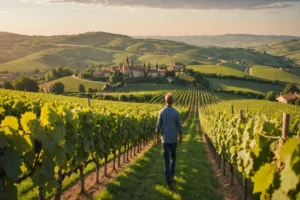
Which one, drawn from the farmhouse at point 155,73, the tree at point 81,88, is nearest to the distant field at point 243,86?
the farmhouse at point 155,73

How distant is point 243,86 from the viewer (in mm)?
110562

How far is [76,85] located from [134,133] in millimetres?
88466

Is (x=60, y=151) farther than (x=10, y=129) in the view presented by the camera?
Yes

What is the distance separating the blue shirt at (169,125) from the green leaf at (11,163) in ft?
16.1

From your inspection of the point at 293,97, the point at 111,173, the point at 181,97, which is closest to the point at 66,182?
the point at 111,173

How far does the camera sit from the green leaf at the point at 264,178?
381 centimetres

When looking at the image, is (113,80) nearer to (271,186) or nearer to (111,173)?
(111,173)

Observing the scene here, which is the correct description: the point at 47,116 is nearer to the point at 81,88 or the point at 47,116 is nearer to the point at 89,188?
the point at 89,188

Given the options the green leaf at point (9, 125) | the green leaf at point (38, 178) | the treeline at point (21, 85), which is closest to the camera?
the green leaf at point (9, 125)

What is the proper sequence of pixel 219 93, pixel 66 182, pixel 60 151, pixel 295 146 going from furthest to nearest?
pixel 219 93, pixel 66 182, pixel 60 151, pixel 295 146

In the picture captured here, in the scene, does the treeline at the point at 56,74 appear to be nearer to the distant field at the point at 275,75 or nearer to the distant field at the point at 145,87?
the distant field at the point at 145,87

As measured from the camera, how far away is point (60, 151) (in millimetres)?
5324

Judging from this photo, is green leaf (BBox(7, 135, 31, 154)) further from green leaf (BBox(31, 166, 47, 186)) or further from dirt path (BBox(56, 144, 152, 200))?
dirt path (BBox(56, 144, 152, 200))

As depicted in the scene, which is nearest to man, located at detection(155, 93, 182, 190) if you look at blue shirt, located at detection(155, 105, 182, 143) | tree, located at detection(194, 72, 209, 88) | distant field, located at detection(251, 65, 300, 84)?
blue shirt, located at detection(155, 105, 182, 143)
